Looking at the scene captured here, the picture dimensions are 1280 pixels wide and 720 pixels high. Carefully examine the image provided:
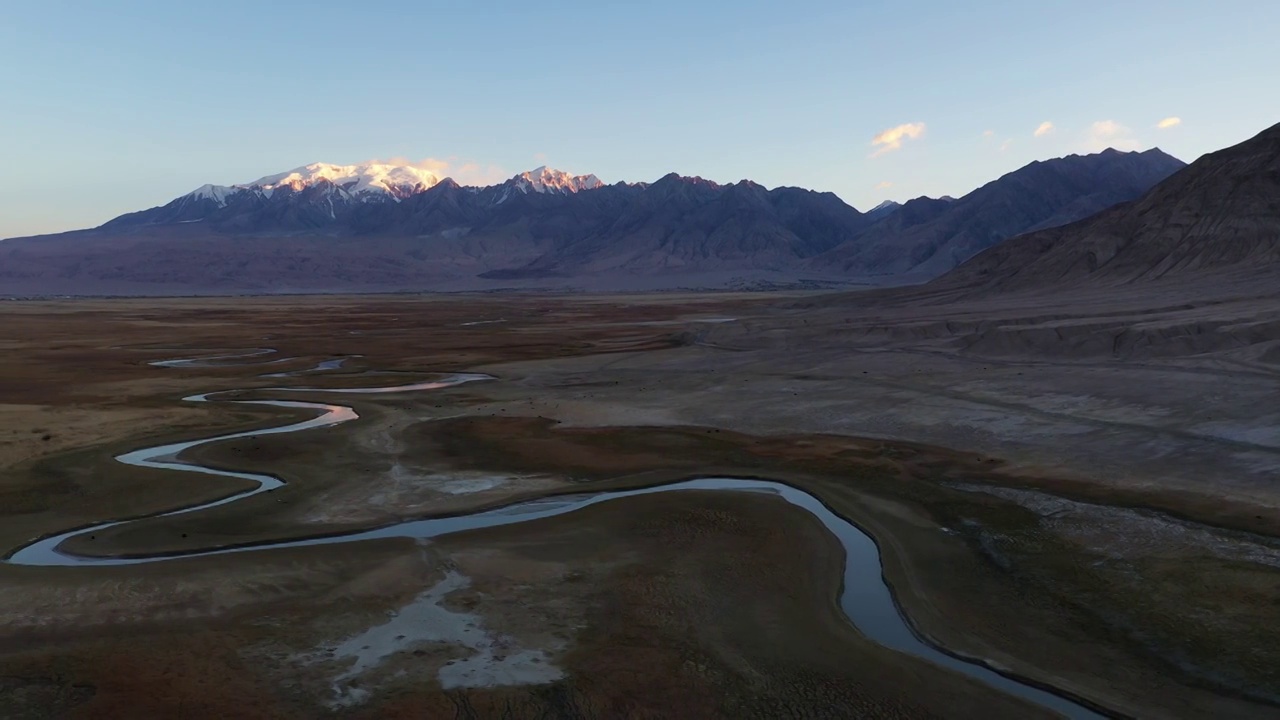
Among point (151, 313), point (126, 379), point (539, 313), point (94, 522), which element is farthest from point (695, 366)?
point (151, 313)

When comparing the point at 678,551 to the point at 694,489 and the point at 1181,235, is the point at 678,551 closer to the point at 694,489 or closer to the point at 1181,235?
the point at 694,489

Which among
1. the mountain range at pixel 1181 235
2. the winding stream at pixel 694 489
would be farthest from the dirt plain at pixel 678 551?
the mountain range at pixel 1181 235

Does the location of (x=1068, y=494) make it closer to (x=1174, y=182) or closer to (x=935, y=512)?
(x=935, y=512)

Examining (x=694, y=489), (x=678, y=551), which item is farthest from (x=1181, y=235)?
(x=678, y=551)

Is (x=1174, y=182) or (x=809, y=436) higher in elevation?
(x=1174, y=182)

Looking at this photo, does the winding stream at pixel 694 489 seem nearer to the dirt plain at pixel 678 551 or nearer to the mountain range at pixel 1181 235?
the dirt plain at pixel 678 551

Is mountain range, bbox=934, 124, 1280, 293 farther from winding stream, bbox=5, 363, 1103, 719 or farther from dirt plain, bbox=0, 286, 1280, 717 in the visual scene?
winding stream, bbox=5, 363, 1103, 719
